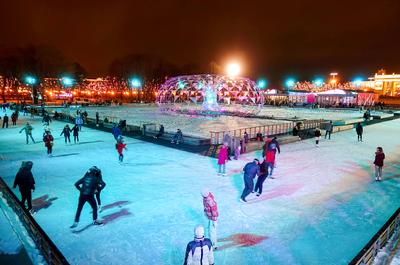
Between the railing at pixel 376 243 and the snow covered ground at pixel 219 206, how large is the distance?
0.62 m

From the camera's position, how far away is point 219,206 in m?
7.82

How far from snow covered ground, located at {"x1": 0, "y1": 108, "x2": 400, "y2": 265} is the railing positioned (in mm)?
616

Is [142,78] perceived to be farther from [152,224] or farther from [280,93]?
[152,224]

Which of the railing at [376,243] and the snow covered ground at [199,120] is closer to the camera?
the railing at [376,243]

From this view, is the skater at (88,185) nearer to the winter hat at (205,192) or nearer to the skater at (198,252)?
the winter hat at (205,192)

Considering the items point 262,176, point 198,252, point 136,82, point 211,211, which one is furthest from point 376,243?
point 136,82

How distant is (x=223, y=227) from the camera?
21.7 feet

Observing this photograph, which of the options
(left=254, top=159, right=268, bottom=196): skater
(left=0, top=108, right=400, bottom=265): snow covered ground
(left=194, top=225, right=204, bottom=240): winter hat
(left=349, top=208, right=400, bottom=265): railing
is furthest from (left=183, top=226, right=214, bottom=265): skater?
(left=254, top=159, right=268, bottom=196): skater

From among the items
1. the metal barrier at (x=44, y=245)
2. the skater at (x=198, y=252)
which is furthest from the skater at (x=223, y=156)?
the skater at (x=198, y=252)

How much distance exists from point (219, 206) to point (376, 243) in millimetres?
3770

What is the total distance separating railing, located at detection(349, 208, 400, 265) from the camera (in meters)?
4.12

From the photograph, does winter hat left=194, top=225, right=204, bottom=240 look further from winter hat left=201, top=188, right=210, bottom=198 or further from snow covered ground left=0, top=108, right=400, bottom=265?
snow covered ground left=0, top=108, right=400, bottom=265

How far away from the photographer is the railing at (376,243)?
412cm

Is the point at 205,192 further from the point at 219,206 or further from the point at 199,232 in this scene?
the point at 219,206
